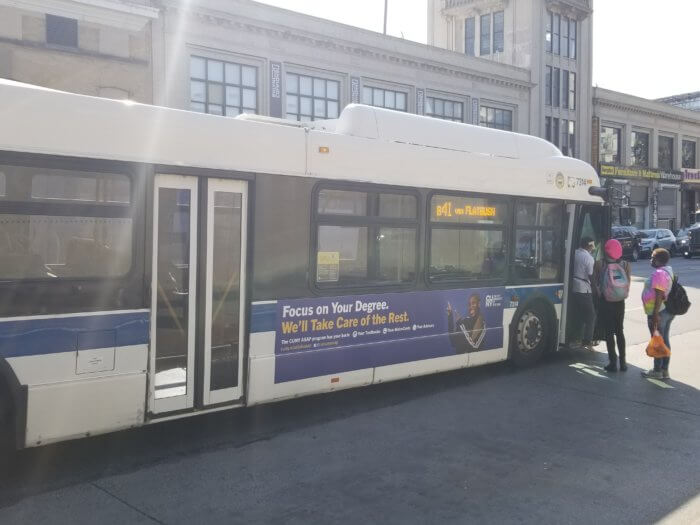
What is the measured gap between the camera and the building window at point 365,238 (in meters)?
6.48

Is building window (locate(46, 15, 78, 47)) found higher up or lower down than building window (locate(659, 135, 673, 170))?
lower down

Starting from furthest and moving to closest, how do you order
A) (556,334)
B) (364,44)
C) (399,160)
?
1. (364,44)
2. (556,334)
3. (399,160)

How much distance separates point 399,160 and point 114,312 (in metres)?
3.38

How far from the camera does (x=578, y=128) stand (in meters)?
48.7

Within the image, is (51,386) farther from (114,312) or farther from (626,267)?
(626,267)

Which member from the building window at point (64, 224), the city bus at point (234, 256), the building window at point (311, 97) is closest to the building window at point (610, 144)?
the building window at point (311, 97)

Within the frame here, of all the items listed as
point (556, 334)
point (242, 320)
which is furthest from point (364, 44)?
point (242, 320)

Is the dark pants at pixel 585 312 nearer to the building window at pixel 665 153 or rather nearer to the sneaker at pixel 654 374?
the sneaker at pixel 654 374

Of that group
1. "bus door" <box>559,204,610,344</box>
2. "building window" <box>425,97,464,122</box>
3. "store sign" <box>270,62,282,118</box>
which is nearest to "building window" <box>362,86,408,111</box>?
"building window" <box>425,97,464,122</box>

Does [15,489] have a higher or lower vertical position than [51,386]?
lower

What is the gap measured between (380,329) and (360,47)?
92.9 feet

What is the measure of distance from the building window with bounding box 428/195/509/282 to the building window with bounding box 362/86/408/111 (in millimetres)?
26307

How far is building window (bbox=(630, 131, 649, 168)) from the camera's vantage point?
176 ft

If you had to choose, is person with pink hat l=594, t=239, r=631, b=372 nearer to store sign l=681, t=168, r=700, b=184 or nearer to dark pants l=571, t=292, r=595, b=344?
dark pants l=571, t=292, r=595, b=344
